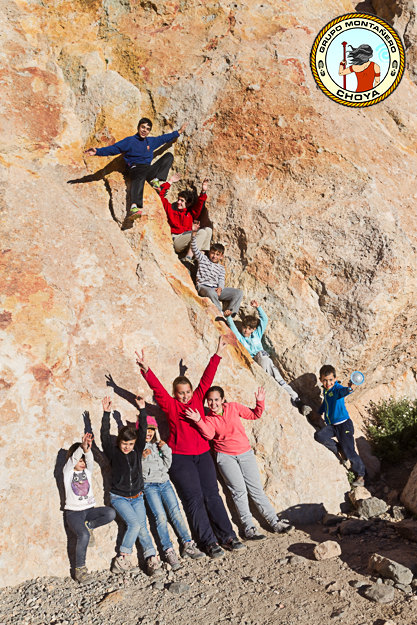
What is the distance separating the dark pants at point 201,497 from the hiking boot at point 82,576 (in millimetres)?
1143

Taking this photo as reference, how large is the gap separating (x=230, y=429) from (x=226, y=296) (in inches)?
87.5

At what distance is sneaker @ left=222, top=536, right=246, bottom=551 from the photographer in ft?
17.2

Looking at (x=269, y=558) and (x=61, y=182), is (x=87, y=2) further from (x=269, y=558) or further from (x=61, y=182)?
(x=269, y=558)

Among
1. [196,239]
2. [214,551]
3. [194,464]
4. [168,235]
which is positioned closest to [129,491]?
[194,464]

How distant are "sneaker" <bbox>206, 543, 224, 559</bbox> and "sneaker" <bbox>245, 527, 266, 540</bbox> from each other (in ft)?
1.56

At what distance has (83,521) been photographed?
5.00 meters

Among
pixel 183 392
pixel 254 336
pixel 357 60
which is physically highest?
pixel 357 60

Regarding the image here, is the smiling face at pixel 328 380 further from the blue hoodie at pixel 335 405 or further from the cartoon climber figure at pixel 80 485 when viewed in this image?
the cartoon climber figure at pixel 80 485

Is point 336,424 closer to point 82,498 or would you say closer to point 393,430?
point 393,430

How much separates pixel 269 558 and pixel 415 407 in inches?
154

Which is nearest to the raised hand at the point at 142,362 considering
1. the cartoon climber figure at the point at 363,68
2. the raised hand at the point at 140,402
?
the raised hand at the point at 140,402

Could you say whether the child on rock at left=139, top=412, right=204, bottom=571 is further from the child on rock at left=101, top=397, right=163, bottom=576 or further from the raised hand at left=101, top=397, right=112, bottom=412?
the raised hand at left=101, top=397, right=112, bottom=412

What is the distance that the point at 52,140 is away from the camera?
7.54 m

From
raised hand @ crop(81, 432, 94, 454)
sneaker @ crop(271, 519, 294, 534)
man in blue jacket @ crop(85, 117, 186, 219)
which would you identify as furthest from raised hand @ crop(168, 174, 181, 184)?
sneaker @ crop(271, 519, 294, 534)
